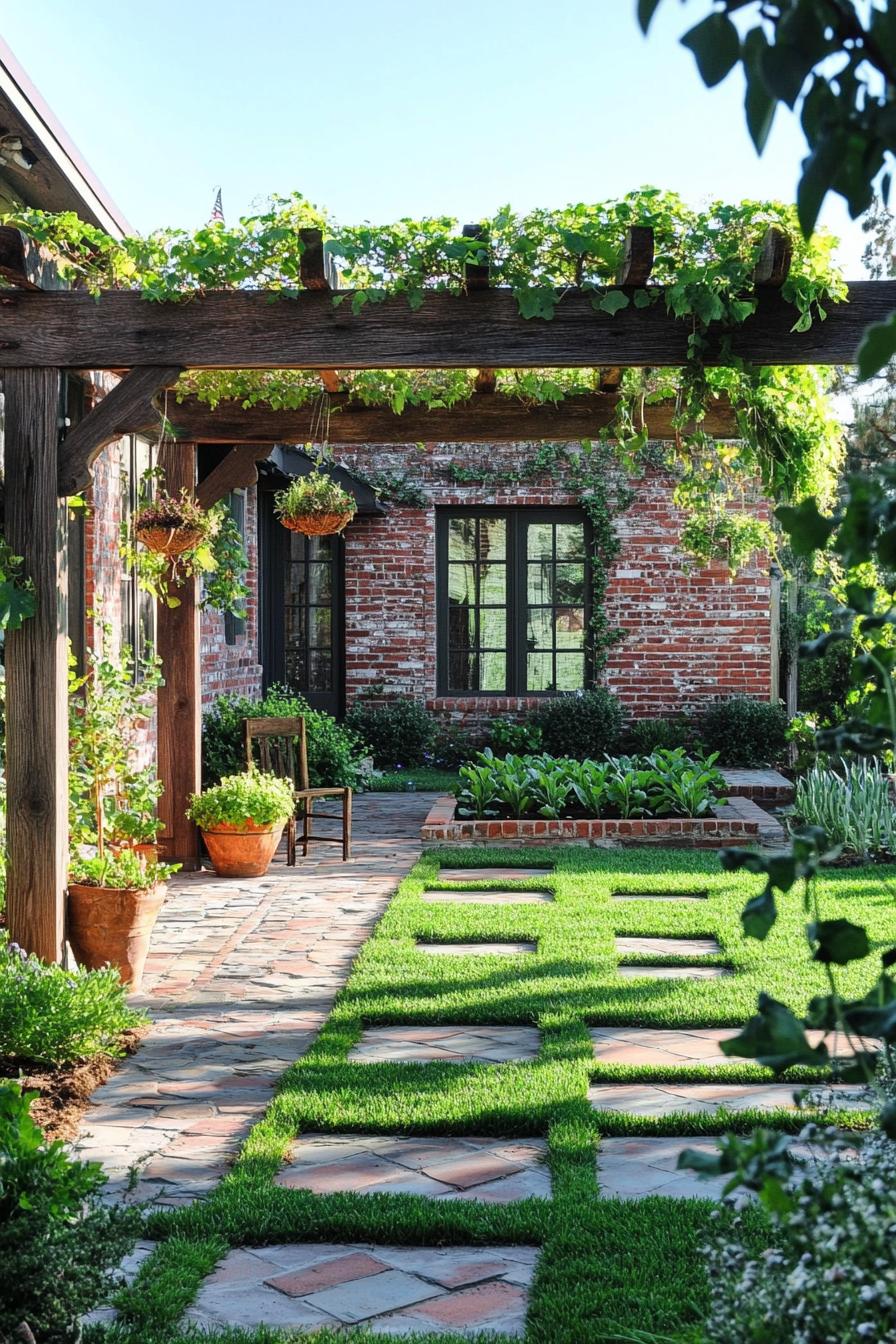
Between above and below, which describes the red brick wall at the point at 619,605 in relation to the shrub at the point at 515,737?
above

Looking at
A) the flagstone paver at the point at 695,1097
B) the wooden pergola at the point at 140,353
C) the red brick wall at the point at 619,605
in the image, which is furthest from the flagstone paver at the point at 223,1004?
the red brick wall at the point at 619,605

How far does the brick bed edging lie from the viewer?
9.32 meters

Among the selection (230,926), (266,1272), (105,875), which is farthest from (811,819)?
(266,1272)

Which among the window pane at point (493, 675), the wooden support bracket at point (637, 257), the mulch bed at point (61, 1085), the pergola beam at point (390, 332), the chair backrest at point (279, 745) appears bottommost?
the mulch bed at point (61, 1085)

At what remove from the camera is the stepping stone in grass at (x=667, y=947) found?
621cm

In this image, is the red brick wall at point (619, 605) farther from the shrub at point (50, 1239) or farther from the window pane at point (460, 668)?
the shrub at point (50, 1239)

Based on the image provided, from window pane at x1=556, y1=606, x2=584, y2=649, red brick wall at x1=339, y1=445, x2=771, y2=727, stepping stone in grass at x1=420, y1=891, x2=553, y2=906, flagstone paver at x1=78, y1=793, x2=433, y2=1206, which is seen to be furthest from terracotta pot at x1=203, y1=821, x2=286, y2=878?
window pane at x1=556, y1=606, x2=584, y2=649

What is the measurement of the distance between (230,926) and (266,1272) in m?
3.98

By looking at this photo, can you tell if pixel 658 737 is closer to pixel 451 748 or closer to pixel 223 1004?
pixel 451 748

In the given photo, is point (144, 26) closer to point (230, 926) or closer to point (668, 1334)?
point (230, 926)

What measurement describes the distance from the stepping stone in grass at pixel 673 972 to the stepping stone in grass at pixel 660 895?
155 centimetres

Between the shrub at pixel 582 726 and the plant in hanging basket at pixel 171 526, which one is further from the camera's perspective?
the shrub at pixel 582 726

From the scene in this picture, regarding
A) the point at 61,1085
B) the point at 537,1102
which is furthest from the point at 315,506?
the point at 537,1102

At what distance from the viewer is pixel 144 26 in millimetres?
12625
